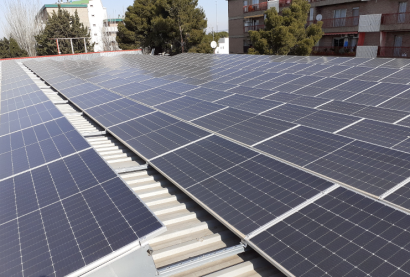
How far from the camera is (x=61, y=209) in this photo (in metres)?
6.27

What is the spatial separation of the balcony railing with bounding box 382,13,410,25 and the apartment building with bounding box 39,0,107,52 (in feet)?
288

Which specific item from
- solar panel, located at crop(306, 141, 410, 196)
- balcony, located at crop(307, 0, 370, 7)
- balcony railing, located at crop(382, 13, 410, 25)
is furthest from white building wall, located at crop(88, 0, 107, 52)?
solar panel, located at crop(306, 141, 410, 196)

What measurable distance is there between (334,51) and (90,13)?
95174 millimetres

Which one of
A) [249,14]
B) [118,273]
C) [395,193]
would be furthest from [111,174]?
[249,14]

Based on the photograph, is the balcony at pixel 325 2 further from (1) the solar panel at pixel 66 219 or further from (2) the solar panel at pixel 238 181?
(1) the solar panel at pixel 66 219

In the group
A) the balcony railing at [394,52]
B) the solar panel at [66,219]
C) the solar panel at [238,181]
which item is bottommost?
the solar panel at [66,219]

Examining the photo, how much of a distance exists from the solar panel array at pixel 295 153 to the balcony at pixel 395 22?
28677 mm

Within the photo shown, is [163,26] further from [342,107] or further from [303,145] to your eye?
[303,145]

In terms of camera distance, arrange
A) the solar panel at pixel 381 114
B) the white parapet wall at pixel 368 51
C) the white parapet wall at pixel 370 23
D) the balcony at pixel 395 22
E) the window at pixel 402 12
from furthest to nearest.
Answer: the white parapet wall at pixel 368 51 → the white parapet wall at pixel 370 23 → the window at pixel 402 12 → the balcony at pixel 395 22 → the solar panel at pixel 381 114

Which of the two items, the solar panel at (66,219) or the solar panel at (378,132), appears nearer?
the solar panel at (66,219)

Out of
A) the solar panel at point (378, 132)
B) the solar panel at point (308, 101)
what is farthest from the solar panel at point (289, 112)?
the solar panel at point (378, 132)

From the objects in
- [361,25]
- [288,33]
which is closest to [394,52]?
[361,25]

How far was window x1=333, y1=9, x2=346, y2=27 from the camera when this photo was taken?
4953 cm

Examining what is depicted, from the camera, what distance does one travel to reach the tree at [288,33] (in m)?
45.2
